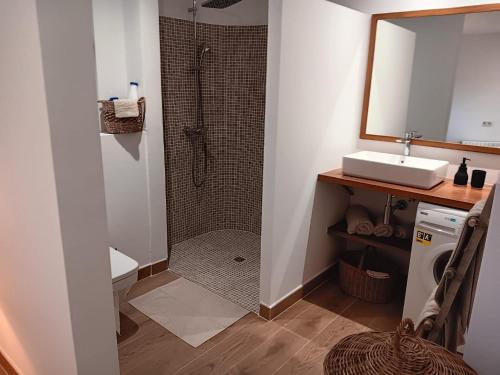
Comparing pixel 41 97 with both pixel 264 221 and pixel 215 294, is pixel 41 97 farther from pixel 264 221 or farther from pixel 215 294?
pixel 215 294

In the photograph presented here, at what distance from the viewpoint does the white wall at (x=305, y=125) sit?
7.26 ft

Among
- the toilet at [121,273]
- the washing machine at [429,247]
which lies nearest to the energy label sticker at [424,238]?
the washing machine at [429,247]

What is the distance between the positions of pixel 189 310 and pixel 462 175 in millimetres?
1959

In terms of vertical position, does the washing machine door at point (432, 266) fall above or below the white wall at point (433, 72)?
below

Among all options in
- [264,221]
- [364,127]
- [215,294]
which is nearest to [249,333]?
[215,294]

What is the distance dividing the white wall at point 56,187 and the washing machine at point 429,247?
1763 millimetres

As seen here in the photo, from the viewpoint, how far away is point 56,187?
3.89ft

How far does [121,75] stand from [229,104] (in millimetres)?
1168

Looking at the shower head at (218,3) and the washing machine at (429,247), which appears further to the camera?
the shower head at (218,3)

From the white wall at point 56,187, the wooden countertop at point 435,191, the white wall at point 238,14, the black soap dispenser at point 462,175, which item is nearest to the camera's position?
the white wall at point 56,187

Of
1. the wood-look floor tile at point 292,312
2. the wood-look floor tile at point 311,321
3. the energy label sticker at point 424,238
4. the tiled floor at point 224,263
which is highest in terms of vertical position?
the energy label sticker at point 424,238

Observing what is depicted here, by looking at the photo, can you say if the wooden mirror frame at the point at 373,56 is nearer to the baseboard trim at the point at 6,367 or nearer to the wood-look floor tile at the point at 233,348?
the wood-look floor tile at the point at 233,348

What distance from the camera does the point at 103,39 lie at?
2.59m

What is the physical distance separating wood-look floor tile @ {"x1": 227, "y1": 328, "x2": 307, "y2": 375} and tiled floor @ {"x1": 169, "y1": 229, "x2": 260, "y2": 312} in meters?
0.33
